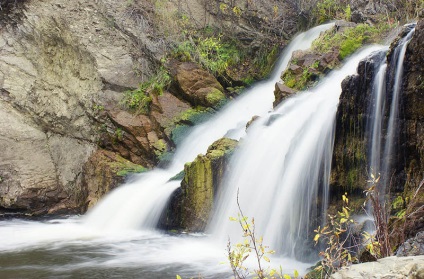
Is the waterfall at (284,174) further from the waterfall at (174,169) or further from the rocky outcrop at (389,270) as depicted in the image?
the rocky outcrop at (389,270)

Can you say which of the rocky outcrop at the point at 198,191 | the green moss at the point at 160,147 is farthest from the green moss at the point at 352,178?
the green moss at the point at 160,147

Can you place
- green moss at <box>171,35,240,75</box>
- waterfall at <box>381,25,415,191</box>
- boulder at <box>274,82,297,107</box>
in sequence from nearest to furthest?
waterfall at <box>381,25,415,191</box>, boulder at <box>274,82,297,107</box>, green moss at <box>171,35,240,75</box>

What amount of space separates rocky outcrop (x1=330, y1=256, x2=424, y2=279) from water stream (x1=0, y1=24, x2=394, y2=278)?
11.6ft

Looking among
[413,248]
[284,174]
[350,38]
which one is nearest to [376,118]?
[284,174]

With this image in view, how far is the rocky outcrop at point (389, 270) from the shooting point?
195cm

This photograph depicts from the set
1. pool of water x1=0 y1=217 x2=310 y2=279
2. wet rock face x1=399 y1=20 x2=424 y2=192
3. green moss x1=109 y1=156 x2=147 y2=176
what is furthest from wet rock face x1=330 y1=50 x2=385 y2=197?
green moss x1=109 y1=156 x2=147 y2=176

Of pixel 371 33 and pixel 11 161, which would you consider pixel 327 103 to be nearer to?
pixel 371 33

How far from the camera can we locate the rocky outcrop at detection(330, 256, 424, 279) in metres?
1.95

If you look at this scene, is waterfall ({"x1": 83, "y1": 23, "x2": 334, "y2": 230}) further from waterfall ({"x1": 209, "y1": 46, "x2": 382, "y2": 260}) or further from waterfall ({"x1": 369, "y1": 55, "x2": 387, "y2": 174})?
waterfall ({"x1": 369, "y1": 55, "x2": 387, "y2": 174})

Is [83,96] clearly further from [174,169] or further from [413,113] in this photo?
[413,113]

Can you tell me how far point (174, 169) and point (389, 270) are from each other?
27.4 feet

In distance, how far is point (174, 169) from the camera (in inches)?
402

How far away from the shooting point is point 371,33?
1050cm

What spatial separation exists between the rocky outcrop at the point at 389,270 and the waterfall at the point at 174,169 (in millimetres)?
6364
